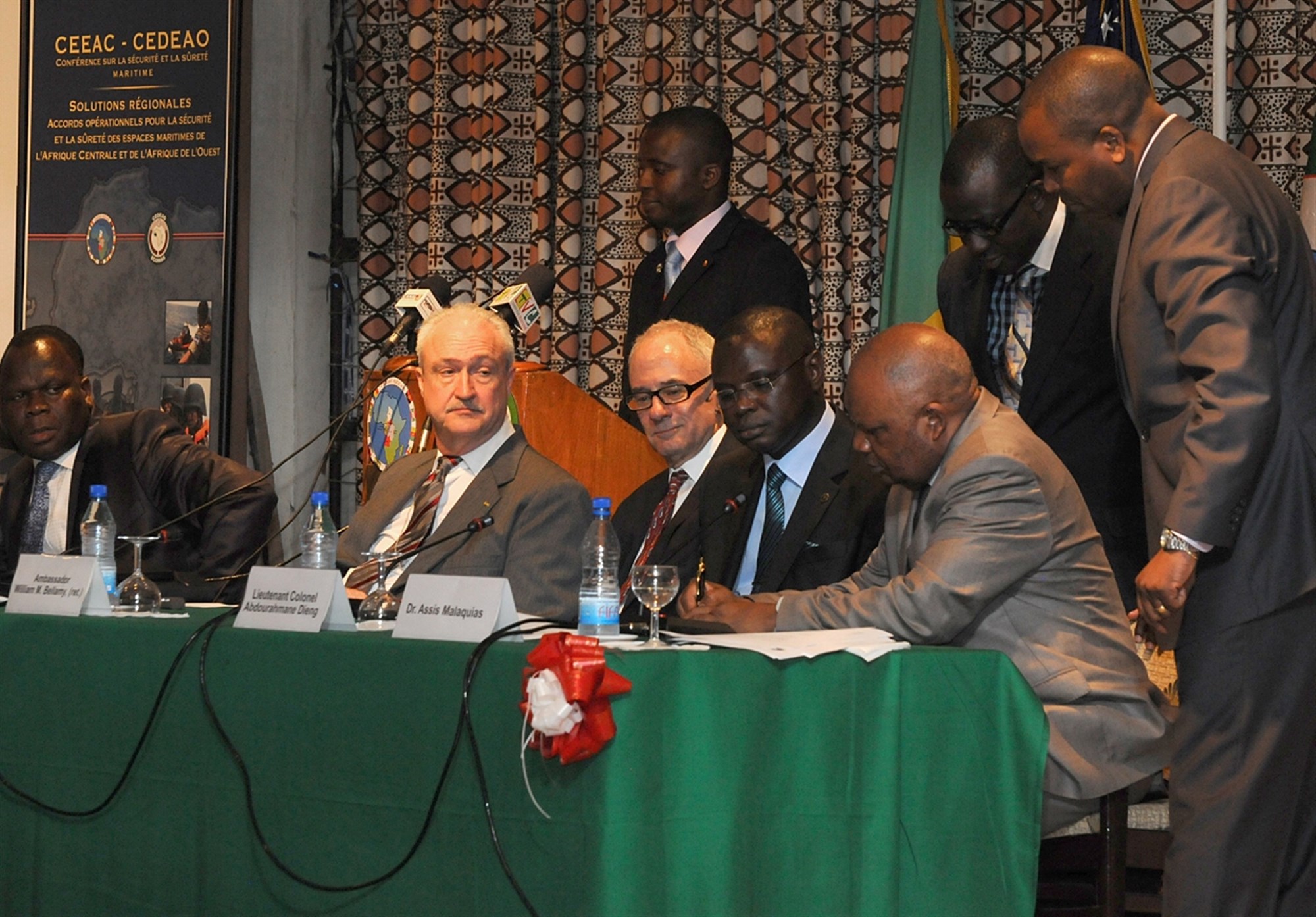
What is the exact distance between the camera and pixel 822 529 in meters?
3.38

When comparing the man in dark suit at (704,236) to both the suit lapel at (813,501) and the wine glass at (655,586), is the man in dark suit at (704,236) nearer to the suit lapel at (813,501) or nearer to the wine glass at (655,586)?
the suit lapel at (813,501)

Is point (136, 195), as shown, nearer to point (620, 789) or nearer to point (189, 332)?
point (189, 332)

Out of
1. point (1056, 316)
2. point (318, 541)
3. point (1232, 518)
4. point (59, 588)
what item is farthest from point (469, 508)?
point (1232, 518)

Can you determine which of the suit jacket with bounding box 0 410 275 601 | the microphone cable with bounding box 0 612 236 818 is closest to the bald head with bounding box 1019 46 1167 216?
the microphone cable with bounding box 0 612 236 818

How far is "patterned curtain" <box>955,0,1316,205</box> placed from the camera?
5.23 m

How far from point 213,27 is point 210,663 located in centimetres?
364

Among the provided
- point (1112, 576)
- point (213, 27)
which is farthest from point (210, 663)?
Result: point (213, 27)

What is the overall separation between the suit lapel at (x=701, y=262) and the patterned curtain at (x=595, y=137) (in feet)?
3.99

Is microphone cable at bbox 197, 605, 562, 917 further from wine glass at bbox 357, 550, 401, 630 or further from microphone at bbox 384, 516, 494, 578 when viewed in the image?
microphone at bbox 384, 516, 494, 578

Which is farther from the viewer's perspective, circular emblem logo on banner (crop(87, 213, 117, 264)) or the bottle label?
circular emblem logo on banner (crop(87, 213, 117, 264))

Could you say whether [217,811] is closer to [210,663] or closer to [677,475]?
[210,663]

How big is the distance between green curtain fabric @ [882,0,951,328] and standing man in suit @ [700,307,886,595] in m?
1.57

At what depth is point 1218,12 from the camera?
414cm

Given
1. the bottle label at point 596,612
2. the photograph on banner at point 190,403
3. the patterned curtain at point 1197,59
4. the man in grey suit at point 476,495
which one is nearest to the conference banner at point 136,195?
the photograph on banner at point 190,403
